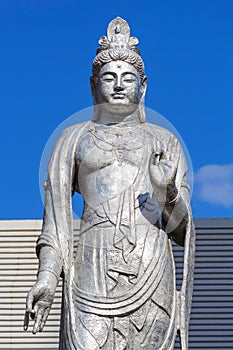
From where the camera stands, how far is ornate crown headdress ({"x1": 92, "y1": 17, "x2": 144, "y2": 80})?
10.3 m

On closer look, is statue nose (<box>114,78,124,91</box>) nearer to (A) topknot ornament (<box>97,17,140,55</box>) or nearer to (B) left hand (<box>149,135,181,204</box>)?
(A) topknot ornament (<box>97,17,140,55</box>)

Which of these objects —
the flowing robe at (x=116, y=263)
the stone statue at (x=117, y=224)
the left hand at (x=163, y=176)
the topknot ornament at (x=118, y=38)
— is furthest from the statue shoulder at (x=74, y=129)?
the left hand at (x=163, y=176)

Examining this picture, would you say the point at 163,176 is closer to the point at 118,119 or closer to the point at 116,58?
the point at 118,119

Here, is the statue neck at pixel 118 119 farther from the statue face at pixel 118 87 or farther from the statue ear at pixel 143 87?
the statue ear at pixel 143 87

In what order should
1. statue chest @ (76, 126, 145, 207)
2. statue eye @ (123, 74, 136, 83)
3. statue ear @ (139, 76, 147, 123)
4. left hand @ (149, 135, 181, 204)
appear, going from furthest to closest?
1. statue ear @ (139, 76, 147, 123)
2. statue eye @ (123, 74, 136, 83)
3. statue chest @ (76, 126, 145, 207)
4. left hand @ (149, 135, 181, 204)

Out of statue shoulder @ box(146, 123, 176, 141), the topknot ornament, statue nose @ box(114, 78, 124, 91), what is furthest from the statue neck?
the topknot ornament

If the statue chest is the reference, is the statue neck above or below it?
above

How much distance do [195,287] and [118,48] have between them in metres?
4.63

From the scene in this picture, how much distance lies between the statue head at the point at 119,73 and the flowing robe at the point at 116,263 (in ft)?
1.02

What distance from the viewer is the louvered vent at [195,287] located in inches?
567

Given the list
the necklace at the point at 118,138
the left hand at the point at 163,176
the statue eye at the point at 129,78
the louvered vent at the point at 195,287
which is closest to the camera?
the left hand at the point at 163,176

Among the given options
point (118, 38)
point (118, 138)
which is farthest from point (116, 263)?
point (118, 38)

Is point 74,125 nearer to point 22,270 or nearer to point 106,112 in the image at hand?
point 106,112

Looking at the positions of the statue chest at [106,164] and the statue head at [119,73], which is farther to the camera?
the statue head at [119,73]
